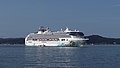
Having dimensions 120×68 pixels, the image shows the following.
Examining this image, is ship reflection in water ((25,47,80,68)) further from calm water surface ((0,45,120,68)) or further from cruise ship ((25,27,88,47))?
cruise ship ((25,27,88,47))

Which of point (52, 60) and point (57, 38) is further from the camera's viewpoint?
point (57, 38)

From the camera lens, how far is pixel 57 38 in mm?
145125

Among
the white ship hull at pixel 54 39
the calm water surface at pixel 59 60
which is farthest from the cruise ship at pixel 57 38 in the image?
the calm water surface at pixel 59 60

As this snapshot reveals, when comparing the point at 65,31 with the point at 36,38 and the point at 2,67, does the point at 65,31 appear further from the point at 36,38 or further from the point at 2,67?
the point at 2,67

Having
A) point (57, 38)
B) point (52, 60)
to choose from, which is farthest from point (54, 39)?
point (52, 60)

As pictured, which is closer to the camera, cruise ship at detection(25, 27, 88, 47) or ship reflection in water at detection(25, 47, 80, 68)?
ship reflection in water at detection(25, 47, 80, 68)

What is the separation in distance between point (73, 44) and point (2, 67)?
317ft

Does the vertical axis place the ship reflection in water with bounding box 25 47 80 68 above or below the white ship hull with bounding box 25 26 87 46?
below

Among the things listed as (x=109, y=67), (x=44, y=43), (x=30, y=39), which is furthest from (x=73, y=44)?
(x=109, y=67)

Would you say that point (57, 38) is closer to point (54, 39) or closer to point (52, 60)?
point (54, 39)

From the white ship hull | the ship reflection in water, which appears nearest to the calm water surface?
the ship reflection in water

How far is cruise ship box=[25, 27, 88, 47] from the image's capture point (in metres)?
141

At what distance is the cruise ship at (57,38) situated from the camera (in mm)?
141125

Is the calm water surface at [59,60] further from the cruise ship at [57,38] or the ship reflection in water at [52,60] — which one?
the cruise ship at [57,38]
